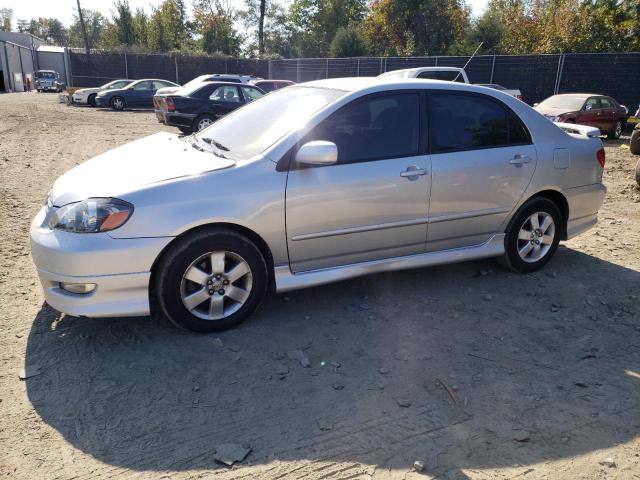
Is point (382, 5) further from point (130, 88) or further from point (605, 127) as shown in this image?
point (605, 127)

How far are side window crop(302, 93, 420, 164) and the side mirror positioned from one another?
21 centimetres

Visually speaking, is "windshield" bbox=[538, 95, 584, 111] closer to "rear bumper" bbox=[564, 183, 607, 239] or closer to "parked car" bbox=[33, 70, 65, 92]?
"rear bumper" bbox=[564, 183, 607, 239]

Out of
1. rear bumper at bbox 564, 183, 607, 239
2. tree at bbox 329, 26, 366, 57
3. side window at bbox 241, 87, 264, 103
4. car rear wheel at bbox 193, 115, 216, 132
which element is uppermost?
tree at bbox 329, 26, 366, 57

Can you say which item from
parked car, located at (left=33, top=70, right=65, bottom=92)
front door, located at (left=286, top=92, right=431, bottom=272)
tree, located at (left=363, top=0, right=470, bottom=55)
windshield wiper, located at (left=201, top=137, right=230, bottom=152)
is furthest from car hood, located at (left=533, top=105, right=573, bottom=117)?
parked car, located at (left=33, top=70, right=65, bottom=92)

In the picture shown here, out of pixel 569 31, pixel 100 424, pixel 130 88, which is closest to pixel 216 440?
pixel 100 424

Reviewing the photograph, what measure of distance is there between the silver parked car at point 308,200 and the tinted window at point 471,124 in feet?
0.03

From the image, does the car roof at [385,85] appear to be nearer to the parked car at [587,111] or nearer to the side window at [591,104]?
the parked car at [587,111]

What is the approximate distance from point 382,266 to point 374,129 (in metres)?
1.05

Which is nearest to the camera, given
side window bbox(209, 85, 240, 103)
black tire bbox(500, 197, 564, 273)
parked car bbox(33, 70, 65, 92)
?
black tire bbox(500, 197, 564, 273)

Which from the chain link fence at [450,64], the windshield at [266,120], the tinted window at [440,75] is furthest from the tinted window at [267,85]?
the windshield at [266,120]

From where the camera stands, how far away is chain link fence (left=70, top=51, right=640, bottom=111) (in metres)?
20.6

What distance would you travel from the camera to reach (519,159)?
182 inches

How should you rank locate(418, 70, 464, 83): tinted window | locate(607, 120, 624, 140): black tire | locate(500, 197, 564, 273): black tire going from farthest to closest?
1. locate(607, 120, 624, 140): black tire
2. locate(418, 70, 464, 83): tinted window
3. locate(500, 197, 564, 273): black tire

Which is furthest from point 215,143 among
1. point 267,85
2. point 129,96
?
point 129,96
